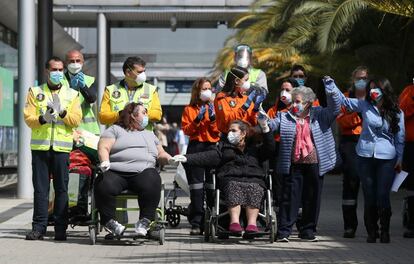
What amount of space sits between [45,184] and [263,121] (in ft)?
8.03

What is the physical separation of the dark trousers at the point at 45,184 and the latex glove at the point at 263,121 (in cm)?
210

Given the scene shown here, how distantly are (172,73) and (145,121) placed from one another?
195ft

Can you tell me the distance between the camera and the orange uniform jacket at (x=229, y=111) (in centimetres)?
1234

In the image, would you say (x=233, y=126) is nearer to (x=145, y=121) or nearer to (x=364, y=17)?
(x=145, y=121)

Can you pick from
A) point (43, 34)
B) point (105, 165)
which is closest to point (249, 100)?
point (105, 165)

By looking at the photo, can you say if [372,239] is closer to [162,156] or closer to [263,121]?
[263,121]

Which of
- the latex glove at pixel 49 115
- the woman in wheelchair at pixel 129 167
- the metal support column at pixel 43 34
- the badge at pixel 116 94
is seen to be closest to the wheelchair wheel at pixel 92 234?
the woman in wheelchair at pixel 129 167

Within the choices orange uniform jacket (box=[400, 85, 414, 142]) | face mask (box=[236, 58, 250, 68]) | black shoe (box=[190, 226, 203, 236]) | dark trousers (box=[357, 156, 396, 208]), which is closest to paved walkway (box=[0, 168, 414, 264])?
black shoe (box=[190, 226, 203, 236])

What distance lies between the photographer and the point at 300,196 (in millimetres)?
12391

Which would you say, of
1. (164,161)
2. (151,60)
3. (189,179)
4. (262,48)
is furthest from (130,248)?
(151,60)

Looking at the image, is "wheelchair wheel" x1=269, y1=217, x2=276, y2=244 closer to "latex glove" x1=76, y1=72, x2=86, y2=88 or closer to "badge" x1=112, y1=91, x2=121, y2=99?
"badge" x1=112, y1=91, x2=121, y2=99

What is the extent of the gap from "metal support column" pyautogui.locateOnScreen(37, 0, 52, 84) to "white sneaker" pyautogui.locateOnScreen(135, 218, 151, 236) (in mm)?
8604

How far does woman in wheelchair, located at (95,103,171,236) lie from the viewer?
1163cm

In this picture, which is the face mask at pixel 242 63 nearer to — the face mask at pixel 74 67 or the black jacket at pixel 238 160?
the black jacket at pixel 238 160
